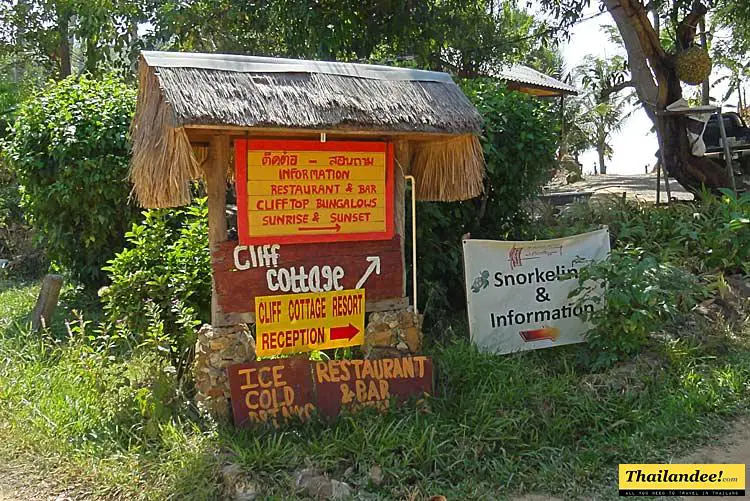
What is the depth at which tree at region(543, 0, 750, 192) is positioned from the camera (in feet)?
29.2

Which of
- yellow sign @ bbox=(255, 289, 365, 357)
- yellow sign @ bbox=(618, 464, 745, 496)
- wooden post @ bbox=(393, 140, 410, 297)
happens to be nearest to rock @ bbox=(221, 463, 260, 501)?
yellow sign @ bbox=(255, 289, 365, 357)

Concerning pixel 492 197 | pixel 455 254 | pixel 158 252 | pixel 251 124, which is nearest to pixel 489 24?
pixel 492 197

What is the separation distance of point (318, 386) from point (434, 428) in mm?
813

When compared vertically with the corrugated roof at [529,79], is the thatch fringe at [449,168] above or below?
below

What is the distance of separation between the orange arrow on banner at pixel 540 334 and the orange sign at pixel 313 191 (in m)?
1.63

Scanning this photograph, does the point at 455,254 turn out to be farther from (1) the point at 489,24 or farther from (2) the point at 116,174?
(1) the point at 489,24

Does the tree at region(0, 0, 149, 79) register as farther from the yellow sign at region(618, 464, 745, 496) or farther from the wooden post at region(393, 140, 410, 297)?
the yellow sign at region(618, 464, 745, 496)

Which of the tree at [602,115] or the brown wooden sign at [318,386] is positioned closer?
the brown wooden sign at [318,386]

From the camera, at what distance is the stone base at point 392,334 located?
15.7 ft

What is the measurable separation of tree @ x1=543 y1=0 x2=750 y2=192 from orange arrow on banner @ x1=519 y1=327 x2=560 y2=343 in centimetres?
463

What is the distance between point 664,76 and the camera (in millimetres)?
9133

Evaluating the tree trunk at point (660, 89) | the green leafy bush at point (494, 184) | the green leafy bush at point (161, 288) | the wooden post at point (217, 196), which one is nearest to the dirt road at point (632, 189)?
the tree trunk at point (660, 89)

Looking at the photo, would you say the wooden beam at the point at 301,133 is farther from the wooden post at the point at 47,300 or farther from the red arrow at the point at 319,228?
the wooden post at the point at 47,300

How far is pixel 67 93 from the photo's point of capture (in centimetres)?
714
